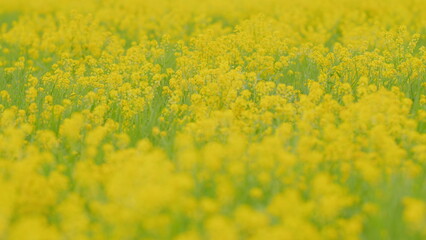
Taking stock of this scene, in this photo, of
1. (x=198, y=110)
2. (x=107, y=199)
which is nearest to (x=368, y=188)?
(x=107, y=199)

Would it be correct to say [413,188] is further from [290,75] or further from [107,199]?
[290,75]

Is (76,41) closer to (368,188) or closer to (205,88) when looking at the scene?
(205,88)

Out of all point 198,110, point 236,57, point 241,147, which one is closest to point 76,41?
point 236,57

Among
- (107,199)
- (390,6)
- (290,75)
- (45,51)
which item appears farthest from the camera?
(390,6)

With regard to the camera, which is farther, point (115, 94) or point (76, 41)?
point (76, 41)

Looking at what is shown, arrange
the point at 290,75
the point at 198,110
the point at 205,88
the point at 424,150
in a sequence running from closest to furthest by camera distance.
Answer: the point at 424,150 < the point at 198,110 < the point at 205,88 < the point at 290,75

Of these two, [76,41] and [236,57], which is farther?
[76,41]
